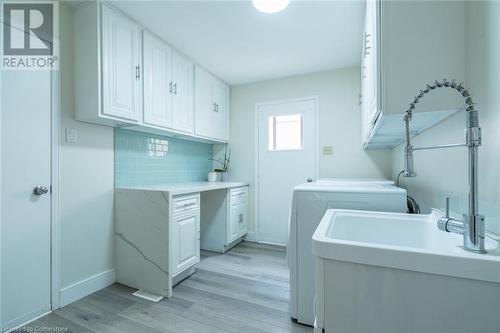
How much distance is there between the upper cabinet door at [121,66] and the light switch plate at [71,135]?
328 mm

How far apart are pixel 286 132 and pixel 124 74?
2106 millimetres

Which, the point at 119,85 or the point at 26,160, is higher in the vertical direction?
the point at 119,85

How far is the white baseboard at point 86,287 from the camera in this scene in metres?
1.78

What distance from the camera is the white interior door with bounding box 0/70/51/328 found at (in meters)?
1.51

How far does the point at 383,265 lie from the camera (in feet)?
1.96

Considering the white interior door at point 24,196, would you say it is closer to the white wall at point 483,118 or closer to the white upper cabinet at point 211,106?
the white upper cabinet at point 211,106

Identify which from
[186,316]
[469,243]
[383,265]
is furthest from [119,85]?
[469,243]

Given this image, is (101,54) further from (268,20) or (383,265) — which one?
(383,265)

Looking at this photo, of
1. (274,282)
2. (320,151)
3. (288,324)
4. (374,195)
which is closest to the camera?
(374,195)

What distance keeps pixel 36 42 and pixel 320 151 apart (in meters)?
2.95

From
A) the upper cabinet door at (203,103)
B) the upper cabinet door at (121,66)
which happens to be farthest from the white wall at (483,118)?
the upper cabinet door at (203,103)

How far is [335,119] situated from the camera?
3.00 metres

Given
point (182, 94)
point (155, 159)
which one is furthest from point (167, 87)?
point (155, 159)

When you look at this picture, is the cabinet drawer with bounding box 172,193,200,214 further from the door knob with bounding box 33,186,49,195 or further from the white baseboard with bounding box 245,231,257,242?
the white baseboard with bounding box 245,231,257,242
